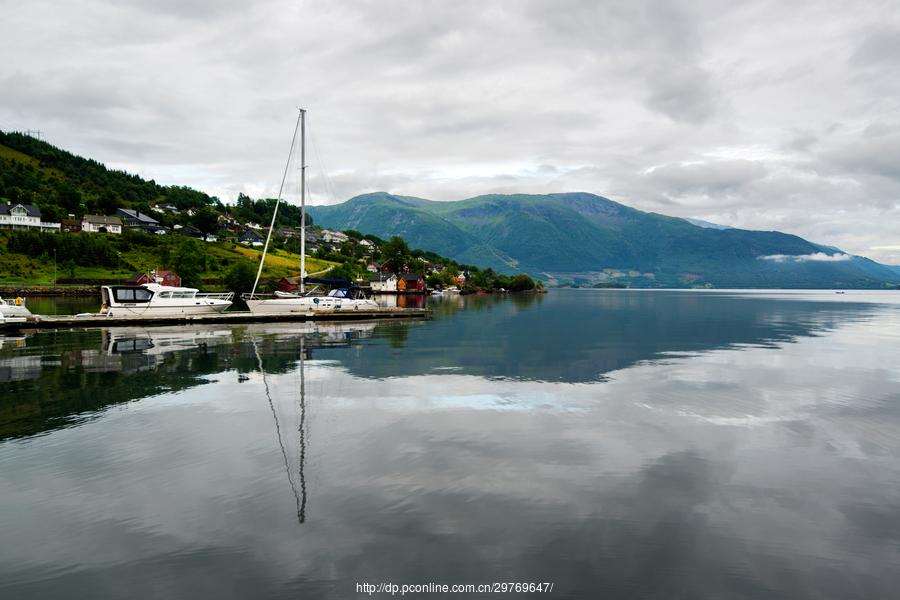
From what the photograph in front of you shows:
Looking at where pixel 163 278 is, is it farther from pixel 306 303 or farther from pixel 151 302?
pixel 306 303

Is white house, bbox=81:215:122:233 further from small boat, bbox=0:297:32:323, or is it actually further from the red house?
small boat, bbox=0:297:32:323

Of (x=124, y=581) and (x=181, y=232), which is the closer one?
(x=124, y=581)

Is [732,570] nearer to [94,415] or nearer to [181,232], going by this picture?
[94,415]

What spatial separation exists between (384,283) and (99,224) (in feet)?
325

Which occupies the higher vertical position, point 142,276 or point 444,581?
point 142,276

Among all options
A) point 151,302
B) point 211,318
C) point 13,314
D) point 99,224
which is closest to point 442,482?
point 211,318

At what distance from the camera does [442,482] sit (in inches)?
614

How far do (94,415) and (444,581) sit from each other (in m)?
19.3

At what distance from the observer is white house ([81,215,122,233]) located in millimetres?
176750

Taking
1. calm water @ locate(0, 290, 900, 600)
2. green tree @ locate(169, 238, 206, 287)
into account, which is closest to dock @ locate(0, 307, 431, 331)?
calm water @ locate(0, 290, 900, 600)

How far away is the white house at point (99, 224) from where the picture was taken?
176750mm

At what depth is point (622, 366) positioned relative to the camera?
38594mm

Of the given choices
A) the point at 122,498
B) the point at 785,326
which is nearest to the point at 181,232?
the point at 785,326

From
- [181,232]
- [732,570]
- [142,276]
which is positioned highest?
[181,232]
